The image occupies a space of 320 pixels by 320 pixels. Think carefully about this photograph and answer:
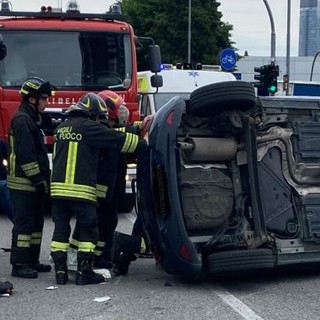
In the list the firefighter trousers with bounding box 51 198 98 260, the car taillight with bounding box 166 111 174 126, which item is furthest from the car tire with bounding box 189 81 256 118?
the firefighter trousers with bounding box 51 198 98 260

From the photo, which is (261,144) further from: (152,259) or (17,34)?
(17,34)

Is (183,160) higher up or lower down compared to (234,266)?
higher up

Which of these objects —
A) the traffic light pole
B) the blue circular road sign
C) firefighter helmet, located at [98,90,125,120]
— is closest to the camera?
firefighter helmet, located at [98,90,125,120]

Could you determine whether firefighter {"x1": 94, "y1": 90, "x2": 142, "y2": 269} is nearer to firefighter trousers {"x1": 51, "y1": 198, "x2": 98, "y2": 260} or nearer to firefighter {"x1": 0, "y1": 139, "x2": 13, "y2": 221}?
firefighter trousers {"x1": 51, "y1": 198, "x2": 98, "y2": 260}

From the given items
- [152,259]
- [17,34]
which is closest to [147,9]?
[17,34]

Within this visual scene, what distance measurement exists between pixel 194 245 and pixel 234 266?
381 millimetres

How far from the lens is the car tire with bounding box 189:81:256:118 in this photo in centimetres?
740

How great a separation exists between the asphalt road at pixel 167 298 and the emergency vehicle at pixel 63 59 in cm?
455

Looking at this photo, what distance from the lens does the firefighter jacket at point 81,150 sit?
24.9ft

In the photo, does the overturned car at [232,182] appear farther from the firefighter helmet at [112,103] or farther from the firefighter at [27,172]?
the firefighter at [27,172]

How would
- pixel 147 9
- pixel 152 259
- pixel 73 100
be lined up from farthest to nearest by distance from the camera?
pixel 147 9
pixel 73 100
pixel 152 259

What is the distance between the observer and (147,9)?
5491 cm

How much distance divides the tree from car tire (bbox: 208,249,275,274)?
4416 centimetres

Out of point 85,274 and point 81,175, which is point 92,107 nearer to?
point 81,175
